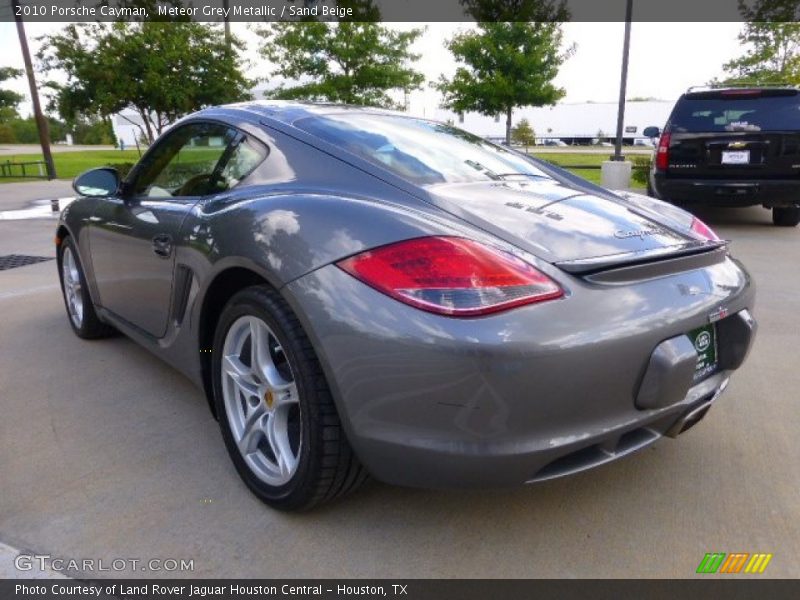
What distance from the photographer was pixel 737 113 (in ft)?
24.5

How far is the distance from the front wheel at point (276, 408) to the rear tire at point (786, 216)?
8052 mm

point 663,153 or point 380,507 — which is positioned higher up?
point 663,153

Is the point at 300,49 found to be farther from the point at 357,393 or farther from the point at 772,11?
the point at 357,393

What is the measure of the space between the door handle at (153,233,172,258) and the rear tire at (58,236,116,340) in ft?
4.27

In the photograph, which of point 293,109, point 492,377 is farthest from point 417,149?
point 492,377

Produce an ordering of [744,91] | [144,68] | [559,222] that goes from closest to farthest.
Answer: [559,222] < [744,91] < [144,68]

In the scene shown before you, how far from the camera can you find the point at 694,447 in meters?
2.62

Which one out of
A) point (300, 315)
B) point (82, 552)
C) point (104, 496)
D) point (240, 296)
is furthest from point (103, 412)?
point (300, 315)

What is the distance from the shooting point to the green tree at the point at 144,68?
15.9 metres

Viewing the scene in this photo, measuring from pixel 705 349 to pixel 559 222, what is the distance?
63 cm

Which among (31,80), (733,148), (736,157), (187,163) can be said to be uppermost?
(31,80)

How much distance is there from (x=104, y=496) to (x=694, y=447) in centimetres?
232

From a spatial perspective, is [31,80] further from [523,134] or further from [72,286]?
[523,134]

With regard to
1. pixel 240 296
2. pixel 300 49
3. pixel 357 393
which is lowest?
pixel 357 393
